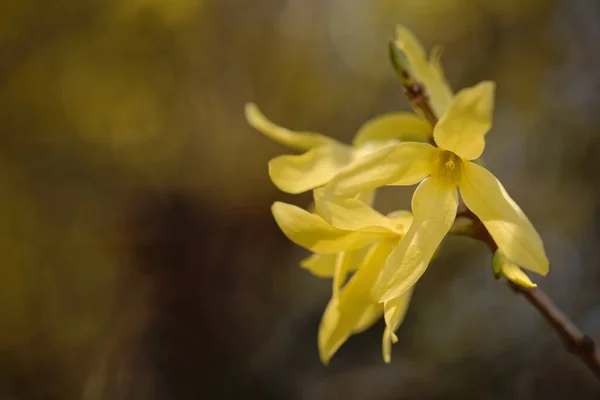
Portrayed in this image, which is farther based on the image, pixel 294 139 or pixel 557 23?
pixel 557 23

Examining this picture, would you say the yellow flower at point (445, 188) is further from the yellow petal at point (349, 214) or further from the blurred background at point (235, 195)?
the blurred background at point (235, 195)

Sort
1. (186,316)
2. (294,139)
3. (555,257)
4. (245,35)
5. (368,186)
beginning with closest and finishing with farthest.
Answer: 1. (368,186)
2. (294,139)
3. (555,257)
4. (186,316)
5. (245,35)

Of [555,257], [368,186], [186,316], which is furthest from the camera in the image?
[186,316]

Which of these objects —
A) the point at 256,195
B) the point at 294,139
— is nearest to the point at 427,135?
the point at 294,139

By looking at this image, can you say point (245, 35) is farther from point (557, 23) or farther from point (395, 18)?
point (557, 23)

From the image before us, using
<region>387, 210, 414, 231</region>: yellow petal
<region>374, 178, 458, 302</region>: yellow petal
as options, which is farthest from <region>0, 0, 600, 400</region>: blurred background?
<region>374, 178, 458, 302</region>: yellow petal

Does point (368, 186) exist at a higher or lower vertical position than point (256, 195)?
higher
